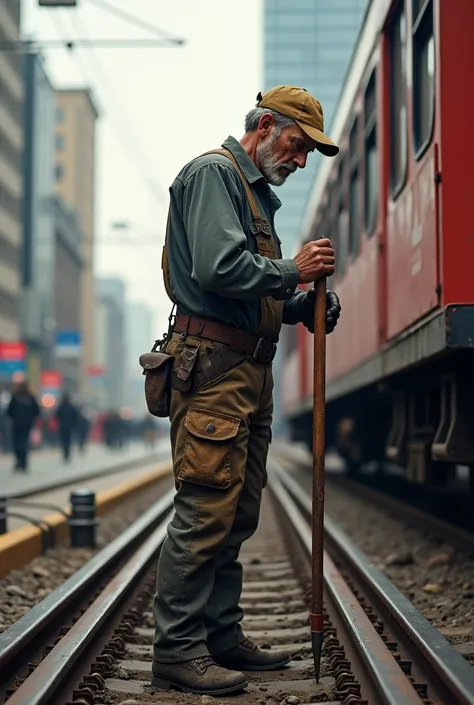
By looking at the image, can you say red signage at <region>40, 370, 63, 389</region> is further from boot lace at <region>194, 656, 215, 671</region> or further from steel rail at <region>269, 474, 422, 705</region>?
boot lace at <region>194, 656, 215, 671</region>

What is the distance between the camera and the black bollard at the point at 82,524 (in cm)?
916

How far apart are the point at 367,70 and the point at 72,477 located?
11689 mm

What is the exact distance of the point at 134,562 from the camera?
25.0ft

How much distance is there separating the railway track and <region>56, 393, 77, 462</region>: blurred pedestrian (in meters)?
20.7

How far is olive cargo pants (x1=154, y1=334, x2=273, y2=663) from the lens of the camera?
4.08 m

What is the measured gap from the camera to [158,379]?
13.9 ft

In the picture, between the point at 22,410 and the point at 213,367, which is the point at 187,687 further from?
the point at 22,410

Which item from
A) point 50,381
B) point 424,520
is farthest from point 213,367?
point 50,381

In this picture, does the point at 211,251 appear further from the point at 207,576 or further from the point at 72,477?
the point at 72,477

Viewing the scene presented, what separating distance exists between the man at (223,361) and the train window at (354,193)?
6.29 meters

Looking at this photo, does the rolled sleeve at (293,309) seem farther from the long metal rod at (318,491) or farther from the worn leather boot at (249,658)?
the worn leather boot at (249,658)

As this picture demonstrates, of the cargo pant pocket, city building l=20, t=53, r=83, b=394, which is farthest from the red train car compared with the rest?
city building l=20, t=53, r=83, b=394

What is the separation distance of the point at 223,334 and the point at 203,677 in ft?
3.74

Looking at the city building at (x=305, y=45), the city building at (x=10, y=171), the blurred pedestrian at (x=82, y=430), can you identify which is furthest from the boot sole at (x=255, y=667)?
the city building at (x=305, y=45)
